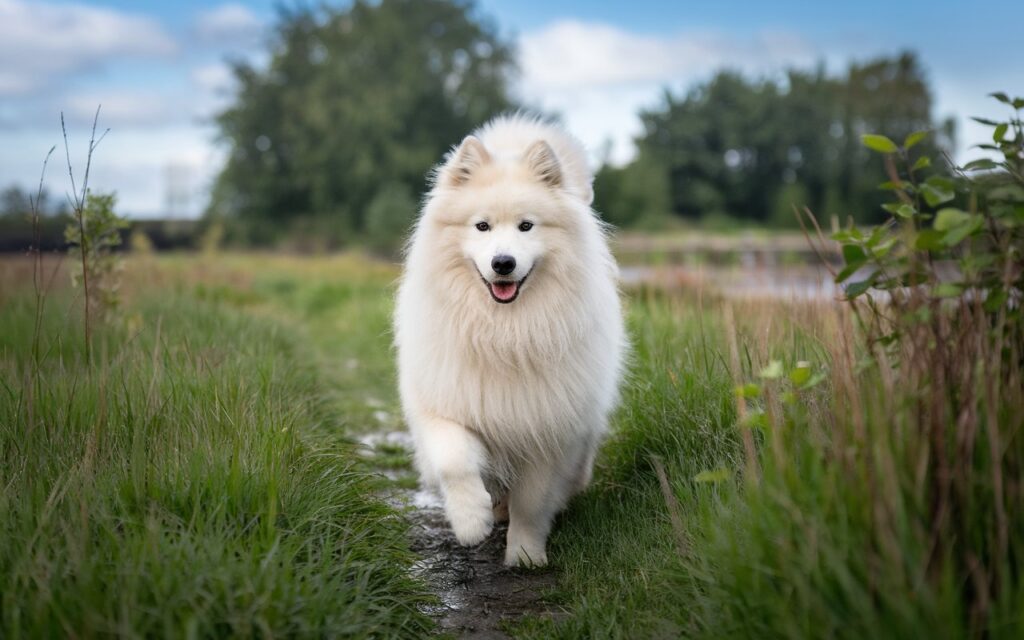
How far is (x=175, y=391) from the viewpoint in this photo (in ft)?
12.1

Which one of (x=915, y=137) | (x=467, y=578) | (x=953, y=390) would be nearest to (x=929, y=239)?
(x=915, y=137)

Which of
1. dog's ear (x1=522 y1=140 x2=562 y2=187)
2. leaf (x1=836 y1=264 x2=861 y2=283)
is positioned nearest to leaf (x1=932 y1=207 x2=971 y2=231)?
leaf (x1=836 y1=264 x2=861 y2=283)

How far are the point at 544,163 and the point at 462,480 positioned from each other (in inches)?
60.0

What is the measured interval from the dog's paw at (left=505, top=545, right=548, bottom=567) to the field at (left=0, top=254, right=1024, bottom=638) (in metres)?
0.08

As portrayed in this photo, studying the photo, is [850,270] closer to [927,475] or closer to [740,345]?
[927,475]

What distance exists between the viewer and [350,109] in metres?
30.9

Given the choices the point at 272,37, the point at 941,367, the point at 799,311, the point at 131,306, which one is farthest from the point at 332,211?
the point at 941,367

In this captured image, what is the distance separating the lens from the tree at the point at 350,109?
3169 cm

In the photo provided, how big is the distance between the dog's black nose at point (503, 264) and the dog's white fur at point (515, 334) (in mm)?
21

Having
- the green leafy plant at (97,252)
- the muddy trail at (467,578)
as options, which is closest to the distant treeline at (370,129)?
the green leafy plant at (97,252)

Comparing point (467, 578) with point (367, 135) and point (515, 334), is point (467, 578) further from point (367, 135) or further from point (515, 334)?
point (367, 135)

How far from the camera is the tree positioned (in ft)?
104

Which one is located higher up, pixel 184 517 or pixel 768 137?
pixel 768 137

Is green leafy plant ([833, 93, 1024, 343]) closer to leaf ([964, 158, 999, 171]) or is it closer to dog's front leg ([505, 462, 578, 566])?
leaf ([964, 158, 999, 171])
